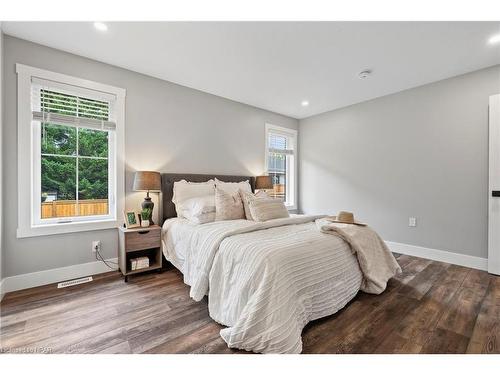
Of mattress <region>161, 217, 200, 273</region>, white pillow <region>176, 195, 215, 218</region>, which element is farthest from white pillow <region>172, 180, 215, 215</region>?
mattress <region>161, 217, 200, 273</region>

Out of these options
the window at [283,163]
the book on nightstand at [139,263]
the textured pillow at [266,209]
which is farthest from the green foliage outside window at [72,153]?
the window at [283,163]

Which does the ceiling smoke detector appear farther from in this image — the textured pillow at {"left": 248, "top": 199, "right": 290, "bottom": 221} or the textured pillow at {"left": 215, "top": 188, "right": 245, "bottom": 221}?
the textured pillow at {"left": 215, "top": 188, "right": 245, "bottom": 221}

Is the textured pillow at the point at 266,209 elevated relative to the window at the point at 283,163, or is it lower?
lower

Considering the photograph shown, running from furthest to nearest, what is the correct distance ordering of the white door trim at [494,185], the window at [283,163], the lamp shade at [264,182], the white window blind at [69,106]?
the window at [283,163] → the lamp shade at [264,182] → the white door trim at [494,185] → the white window blind at [69,106]

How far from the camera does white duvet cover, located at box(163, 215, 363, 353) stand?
53.9 inches

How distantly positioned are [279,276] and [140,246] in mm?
1814

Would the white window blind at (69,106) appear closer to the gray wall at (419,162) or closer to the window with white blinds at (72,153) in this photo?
the window with white blinds at (72,153)

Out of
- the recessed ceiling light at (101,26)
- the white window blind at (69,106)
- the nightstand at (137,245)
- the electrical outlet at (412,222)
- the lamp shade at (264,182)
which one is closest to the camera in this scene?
the recessed ceiling light at (101,26)

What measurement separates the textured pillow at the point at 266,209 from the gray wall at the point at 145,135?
1.26 metres

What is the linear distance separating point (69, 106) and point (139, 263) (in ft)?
6.44

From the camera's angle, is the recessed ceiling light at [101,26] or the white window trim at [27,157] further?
the white window trim at [27,157]

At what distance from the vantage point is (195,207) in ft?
8.71

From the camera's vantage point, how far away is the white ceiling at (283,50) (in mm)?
2051

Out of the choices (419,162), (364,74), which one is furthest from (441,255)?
(364,74)
